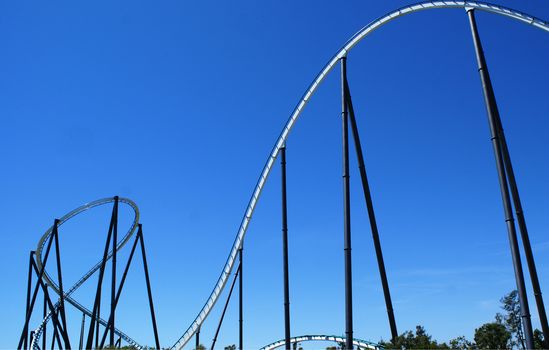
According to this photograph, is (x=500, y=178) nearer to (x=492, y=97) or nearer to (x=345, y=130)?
(x=492, y=97)

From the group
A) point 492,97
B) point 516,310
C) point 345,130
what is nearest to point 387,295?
point 345,130

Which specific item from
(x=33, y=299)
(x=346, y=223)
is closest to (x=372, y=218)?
(x=346, y=223)

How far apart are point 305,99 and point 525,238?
11.0 m

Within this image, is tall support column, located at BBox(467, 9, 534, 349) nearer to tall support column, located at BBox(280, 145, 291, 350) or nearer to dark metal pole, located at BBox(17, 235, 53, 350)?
tall support column, located at BBox(280, 145, 291, 350)

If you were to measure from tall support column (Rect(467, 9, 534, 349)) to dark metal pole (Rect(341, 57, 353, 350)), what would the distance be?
14.7 ft

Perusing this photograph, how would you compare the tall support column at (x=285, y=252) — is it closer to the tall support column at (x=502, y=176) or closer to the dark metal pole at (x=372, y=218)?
the dark metal pole at (x=372, y=218)

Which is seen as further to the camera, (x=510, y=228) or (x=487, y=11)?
(x=487, y=11)

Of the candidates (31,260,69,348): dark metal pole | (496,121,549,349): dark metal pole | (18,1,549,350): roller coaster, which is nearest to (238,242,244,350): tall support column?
(18,1,549,350): roller coaster

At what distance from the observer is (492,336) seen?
37.1 m

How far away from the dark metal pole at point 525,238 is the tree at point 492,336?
26.1 m

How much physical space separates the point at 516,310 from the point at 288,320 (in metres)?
31.6

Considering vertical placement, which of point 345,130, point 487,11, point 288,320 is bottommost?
point 288,320

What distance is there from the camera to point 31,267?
26062mm

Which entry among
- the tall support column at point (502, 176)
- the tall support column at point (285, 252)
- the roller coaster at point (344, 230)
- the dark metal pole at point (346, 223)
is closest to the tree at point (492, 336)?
the roller coaster at point (344, 230)
